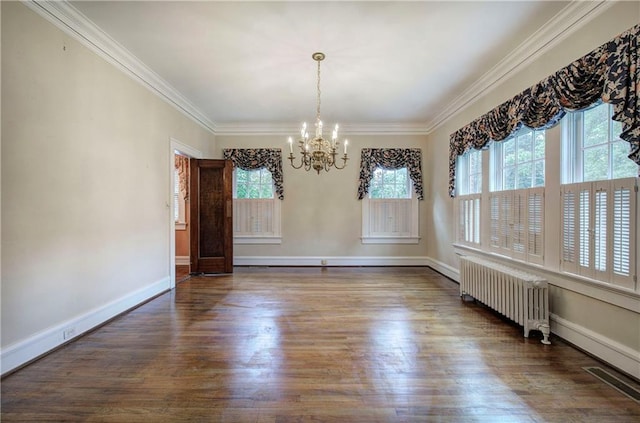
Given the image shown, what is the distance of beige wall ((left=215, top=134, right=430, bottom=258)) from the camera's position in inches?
244

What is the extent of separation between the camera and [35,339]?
2359 mm

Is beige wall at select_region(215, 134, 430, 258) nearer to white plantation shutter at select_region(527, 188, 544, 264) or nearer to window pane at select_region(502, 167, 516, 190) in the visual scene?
window pane at select_region(502, 167, 516, 190)

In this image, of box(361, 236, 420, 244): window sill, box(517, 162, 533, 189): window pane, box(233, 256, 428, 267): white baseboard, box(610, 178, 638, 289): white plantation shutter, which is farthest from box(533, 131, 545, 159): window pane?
box(233, 256, 428, 267): white baseboard

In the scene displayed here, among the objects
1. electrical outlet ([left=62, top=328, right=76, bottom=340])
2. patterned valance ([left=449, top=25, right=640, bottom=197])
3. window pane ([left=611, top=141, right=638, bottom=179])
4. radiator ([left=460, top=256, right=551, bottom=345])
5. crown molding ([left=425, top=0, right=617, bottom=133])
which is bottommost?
electrical outlet ([left=62, top=328, right=76, bottom=340])

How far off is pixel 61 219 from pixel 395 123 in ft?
18.3

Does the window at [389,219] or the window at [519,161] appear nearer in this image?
the window at [519,161]

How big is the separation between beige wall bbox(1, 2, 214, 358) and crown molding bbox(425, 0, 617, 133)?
14.8 ft

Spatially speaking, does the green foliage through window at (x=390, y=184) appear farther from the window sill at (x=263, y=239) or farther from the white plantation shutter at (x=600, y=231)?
the white plantation shutter at (x=600, y=231)

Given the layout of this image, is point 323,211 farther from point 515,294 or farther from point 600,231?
point 600,231

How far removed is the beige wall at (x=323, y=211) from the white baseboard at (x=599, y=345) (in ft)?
11.4

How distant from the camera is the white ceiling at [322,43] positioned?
2527mm

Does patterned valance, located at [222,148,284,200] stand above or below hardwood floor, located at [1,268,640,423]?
above

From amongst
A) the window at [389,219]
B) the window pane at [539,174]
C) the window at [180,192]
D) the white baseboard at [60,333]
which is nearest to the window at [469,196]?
the window pane at [539,174]

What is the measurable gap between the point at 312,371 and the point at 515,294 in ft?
7.18
